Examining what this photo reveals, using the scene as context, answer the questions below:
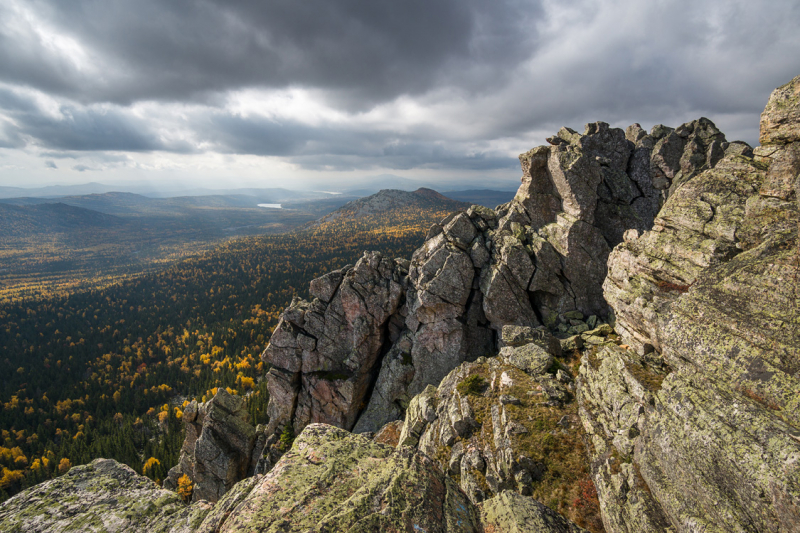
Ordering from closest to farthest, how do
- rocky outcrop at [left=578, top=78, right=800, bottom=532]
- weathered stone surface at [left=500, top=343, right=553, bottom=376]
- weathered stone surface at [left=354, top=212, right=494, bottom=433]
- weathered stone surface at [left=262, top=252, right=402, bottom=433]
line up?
rocky outcrop at [left=578, top=78, right=800, bottom=532], weathered stone surface at [left=500, top=343, right=553, bottom=376], weathered stone surface at [left=354, top=212, right=494, bottom=433], weathered stone surface at [left=262, top=252, right=402, bottom=433]

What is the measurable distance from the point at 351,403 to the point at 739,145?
59772mm

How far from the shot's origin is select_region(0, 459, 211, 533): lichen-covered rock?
1122 cm

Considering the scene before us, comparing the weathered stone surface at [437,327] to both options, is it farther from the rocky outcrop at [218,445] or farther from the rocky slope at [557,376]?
the rocky outcrop at [218,445]

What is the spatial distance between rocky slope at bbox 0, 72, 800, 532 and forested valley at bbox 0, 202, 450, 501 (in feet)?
160

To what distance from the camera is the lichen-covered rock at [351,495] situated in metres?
8.55

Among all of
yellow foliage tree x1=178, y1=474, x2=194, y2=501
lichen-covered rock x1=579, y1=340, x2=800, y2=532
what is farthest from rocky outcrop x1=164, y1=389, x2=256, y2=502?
lichen-covered rock x1=579, y1=340, x2=800, y2=532

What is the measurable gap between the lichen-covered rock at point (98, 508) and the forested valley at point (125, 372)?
233 ft

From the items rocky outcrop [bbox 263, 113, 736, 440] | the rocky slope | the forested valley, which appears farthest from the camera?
the forested valley

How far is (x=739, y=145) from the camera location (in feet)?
116

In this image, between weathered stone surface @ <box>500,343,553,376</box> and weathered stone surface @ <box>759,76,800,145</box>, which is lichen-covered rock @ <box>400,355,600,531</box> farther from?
Answer: weathered stone surface @ <box>759,76,800,145</box>

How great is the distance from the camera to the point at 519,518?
1072 cm

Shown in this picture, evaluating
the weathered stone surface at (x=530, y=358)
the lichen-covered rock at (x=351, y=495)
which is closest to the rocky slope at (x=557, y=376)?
the lichen-covered rock at (x=351, y=495)

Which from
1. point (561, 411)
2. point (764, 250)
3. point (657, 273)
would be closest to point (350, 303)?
point (561, 411)

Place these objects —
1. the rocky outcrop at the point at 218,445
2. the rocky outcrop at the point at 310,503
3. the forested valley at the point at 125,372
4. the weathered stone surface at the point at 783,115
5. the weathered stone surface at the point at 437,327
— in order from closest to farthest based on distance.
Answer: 1. the rocky outcrop at the point at 310,503
2. the weathered stone surface at the point at 783,115
3. the weathered stone surface at the point at 437,327
4. the rocky outcrop at the point at 218,445
5. the forested valley at the point at 125,372
